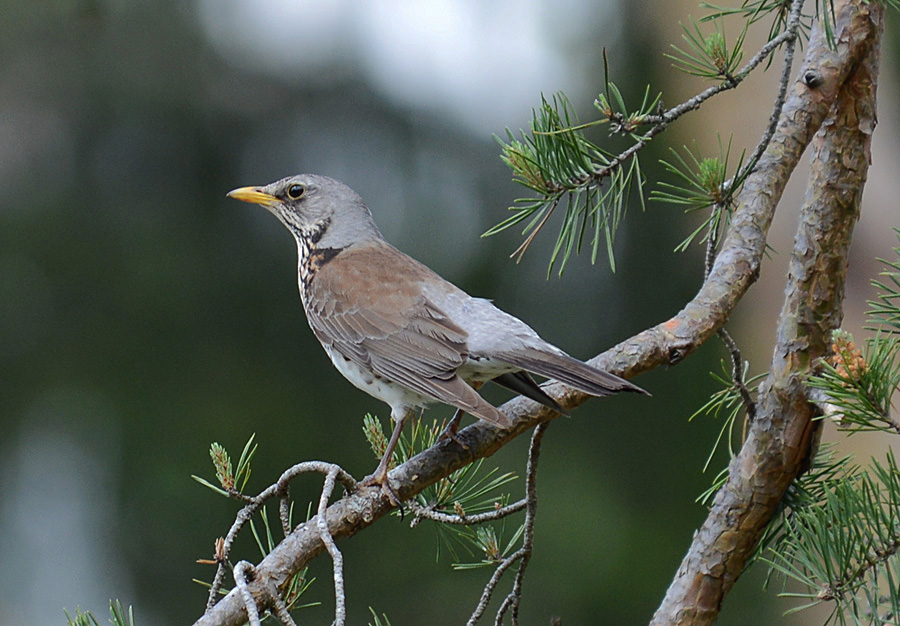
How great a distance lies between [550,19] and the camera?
575cm

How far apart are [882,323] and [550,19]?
172 inches

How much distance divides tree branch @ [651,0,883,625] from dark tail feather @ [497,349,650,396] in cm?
34

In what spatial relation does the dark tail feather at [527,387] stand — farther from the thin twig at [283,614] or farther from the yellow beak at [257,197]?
the yellow beak at [257,197]

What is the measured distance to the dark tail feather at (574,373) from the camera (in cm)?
219

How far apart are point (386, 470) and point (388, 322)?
0.76m

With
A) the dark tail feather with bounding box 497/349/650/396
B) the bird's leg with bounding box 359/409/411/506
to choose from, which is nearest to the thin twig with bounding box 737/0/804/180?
the dark tail feather with bounding box 497/349/650/396

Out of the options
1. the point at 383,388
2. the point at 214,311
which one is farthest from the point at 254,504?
the point at 214,311

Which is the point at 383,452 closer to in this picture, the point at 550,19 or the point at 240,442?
the point at 240,442

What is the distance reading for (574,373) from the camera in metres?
2.28

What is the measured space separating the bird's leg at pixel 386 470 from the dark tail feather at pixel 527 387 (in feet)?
1.03

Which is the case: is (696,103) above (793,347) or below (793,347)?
above

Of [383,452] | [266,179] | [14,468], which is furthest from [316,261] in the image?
[14,468]

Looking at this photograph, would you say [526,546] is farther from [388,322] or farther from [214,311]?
[214,311]

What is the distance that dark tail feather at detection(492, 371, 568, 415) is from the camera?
2.44 m
